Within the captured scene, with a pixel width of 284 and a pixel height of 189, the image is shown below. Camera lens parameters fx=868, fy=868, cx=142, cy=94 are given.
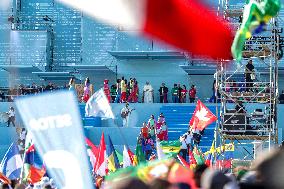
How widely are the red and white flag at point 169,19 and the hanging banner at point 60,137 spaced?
89cm

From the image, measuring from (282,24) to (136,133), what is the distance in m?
8.32

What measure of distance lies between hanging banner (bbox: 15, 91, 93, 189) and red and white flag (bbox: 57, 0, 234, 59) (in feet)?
2.92

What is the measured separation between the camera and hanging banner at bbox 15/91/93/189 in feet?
20.8

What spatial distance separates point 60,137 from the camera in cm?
638

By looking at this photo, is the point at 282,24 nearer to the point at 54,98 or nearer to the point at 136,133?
the point at 136,133

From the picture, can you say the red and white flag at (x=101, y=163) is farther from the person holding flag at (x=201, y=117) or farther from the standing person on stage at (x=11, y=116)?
the standing person on stage at (x=11, y=116)

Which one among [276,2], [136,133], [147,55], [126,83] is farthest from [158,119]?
[276,2]

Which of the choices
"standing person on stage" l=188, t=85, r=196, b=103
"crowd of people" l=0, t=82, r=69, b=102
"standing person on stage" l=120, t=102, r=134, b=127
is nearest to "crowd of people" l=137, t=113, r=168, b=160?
"standing person on stage" l=120, t=102, r=134, b=127

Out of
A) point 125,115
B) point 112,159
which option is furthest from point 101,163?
point 125,115

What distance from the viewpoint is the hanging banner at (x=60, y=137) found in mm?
6336

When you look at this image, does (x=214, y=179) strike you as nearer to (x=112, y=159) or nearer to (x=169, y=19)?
(x=169, y=19)

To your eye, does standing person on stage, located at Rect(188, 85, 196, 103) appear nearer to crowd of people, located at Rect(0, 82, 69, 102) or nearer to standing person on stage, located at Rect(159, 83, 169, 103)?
standing person on stage, located at Rect(159, 83, 169, 103)

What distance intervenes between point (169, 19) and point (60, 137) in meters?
1.42

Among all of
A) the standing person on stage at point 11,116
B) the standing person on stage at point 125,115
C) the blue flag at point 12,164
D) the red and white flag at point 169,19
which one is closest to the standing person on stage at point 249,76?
the blue flag at point 12,164
